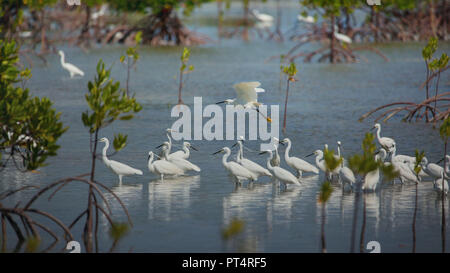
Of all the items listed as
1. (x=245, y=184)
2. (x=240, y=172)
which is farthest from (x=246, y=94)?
(x=240, y=172)

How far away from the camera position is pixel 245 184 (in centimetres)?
1223

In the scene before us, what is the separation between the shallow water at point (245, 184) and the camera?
9383mm

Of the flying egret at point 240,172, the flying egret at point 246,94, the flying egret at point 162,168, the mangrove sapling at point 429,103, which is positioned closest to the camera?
the flying egret at point 240,172

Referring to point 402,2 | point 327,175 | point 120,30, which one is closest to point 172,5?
point 120,30

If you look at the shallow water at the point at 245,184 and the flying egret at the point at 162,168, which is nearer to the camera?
the shallow water at the point at 245,184

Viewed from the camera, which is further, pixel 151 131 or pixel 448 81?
pixel 448 81

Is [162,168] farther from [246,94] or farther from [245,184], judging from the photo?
[246,94]

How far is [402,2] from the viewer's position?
36312mm

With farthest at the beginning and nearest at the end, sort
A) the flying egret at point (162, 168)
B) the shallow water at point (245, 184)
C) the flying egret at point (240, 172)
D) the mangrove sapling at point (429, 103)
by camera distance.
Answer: the mangrove sapling at point (429, 103), the flying egret at point (162, 168), the flying egret at point (240, 172), the shallow water at point (245, 184)

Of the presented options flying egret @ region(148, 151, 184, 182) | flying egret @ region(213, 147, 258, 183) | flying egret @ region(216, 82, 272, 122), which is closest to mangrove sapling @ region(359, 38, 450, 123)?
flying egret @ region(216, 82, 272, 122)

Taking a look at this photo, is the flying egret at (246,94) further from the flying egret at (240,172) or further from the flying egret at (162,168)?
the flying egret at (240,172)

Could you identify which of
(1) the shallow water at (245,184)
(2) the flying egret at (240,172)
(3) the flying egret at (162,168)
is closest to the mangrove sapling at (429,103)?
(1) the shallow water at (245,184)
